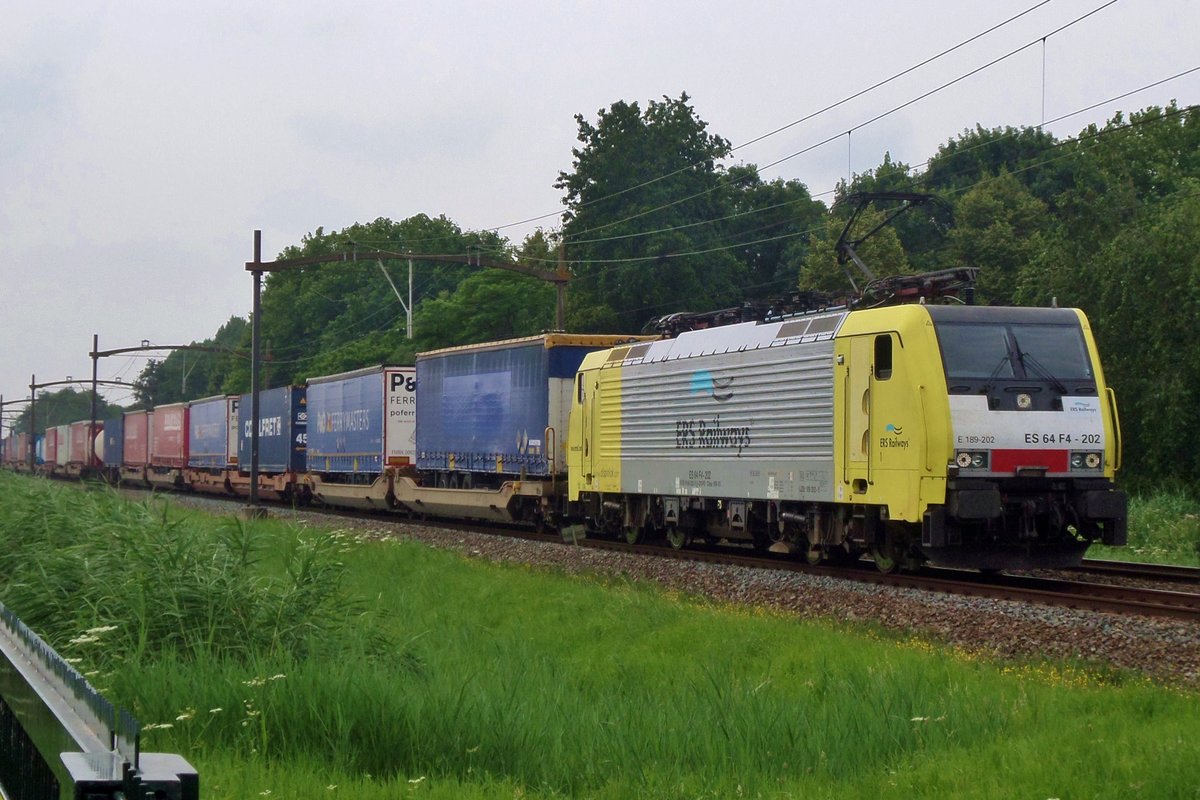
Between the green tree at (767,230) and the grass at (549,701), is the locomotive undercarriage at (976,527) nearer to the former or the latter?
the grass at (549,701)

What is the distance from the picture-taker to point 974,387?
47.4ft

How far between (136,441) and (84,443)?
399 inches

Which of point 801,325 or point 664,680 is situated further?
point 801,325

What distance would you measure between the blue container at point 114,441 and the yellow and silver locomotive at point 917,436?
4766 centimetres

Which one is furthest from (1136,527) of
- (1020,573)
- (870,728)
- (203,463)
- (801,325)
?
(203,463)

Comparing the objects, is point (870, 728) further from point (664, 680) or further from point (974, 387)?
point (974, 387)

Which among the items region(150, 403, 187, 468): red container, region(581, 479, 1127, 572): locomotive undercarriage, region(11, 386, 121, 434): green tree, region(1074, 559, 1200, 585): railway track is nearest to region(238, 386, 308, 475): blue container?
region(150, 403, 187, 468): red container

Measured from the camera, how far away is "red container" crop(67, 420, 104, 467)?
64.5 m

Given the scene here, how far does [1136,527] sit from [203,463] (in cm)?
3441

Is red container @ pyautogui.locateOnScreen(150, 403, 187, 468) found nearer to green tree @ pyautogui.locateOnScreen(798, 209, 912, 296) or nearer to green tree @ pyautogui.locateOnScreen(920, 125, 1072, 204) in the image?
green tree @ pyautogui.locateOnScreen(798, 209, 912, 296)

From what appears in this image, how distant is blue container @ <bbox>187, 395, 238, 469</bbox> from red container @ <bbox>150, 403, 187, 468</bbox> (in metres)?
0.72

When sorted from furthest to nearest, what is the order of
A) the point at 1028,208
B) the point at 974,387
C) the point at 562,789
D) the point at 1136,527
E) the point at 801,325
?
the point at 1028,208, the point at 1136,527, the point at 801,325, the point at 974,387, the point at 562,789

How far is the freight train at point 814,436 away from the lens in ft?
47.1

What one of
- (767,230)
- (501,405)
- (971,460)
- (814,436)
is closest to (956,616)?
(971,460)
